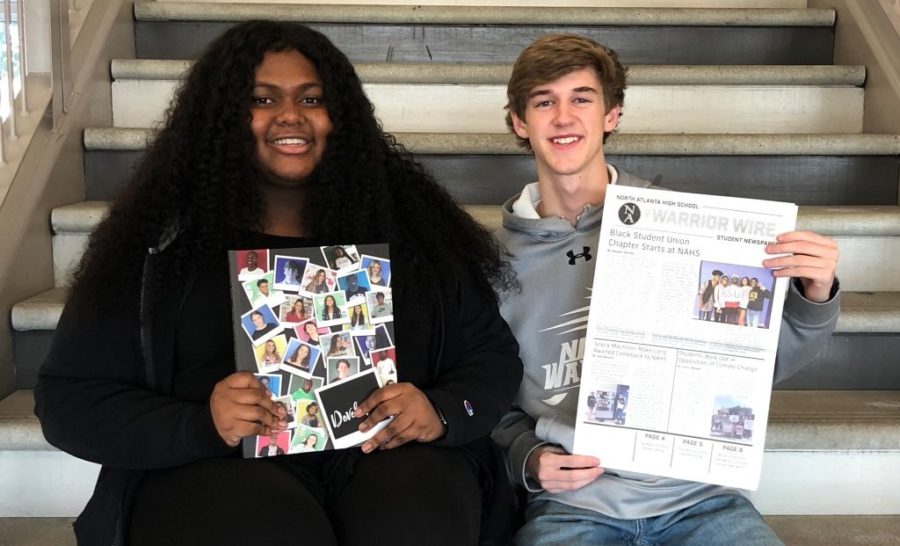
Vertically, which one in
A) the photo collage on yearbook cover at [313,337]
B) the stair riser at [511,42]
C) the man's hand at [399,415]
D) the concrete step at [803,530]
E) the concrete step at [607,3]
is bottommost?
the concrete step at [803,530]

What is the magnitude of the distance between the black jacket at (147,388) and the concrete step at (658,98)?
1136mm

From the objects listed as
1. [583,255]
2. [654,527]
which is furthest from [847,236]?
[654,527]

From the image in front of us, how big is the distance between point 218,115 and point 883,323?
135 cm

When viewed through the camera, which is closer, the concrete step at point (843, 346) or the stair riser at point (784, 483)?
the stair riser at point (784, 483)

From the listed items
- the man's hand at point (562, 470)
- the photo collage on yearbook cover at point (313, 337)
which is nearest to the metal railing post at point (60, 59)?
the photo collage on yearbook cover at point (313, 337)

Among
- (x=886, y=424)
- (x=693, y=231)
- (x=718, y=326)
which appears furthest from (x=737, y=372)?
(x=886, y=424)

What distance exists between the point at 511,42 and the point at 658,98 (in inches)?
18.9

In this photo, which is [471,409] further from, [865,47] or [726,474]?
[865,47]

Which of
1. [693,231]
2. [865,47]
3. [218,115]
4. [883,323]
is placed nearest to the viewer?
[693,231]

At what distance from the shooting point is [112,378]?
125 cm

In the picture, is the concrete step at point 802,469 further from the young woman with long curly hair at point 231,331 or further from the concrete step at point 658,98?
the concrete step at point 658,98

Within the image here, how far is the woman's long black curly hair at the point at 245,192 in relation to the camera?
1.32 m

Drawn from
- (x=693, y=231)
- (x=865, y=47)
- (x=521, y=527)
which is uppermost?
(x=865, y=47)

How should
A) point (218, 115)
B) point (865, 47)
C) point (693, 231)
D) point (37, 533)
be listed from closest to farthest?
point (693, 231) → point (218, 115) → point (37, 533) → point (865, 47)
